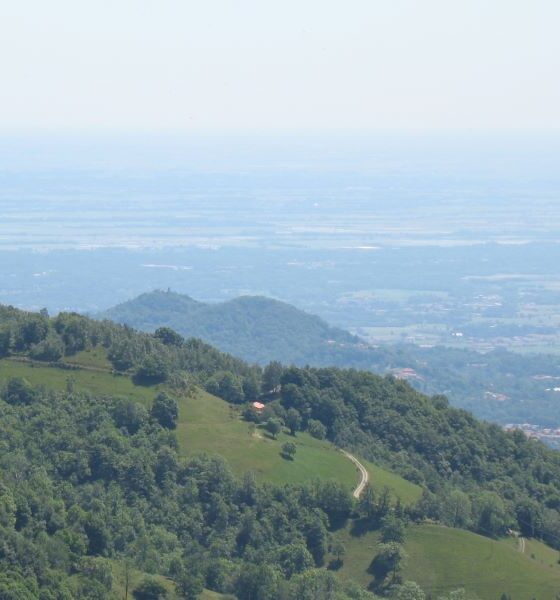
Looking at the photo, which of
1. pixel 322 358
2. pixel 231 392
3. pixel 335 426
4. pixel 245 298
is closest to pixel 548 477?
pixel 335 426

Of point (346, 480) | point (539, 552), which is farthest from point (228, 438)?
point (539, 552)

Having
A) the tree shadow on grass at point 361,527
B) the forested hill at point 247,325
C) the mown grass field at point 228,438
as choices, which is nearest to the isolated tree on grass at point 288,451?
the mown grass field at point 228,438

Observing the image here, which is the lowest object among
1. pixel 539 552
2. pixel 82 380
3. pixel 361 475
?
pixel 539 552

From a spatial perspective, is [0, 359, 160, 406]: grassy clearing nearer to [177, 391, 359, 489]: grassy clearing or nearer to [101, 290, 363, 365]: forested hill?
[177, 391, 359, 489]: grassy clearing

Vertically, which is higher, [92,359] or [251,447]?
[92,359]

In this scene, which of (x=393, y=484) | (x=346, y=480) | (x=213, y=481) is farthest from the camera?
(x=393, y=484)

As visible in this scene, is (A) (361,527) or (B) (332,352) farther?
(B) (332,352)

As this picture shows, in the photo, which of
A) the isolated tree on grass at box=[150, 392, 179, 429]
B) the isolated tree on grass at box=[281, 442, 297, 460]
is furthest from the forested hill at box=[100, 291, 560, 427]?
the isolated tree on grass at box=[150, 392, 179, 429]

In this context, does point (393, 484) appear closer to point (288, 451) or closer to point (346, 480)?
point (346, 480)

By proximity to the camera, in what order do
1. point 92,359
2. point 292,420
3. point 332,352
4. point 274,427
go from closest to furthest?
point 274,427, point 292,420, point 92,359, point 332,352
